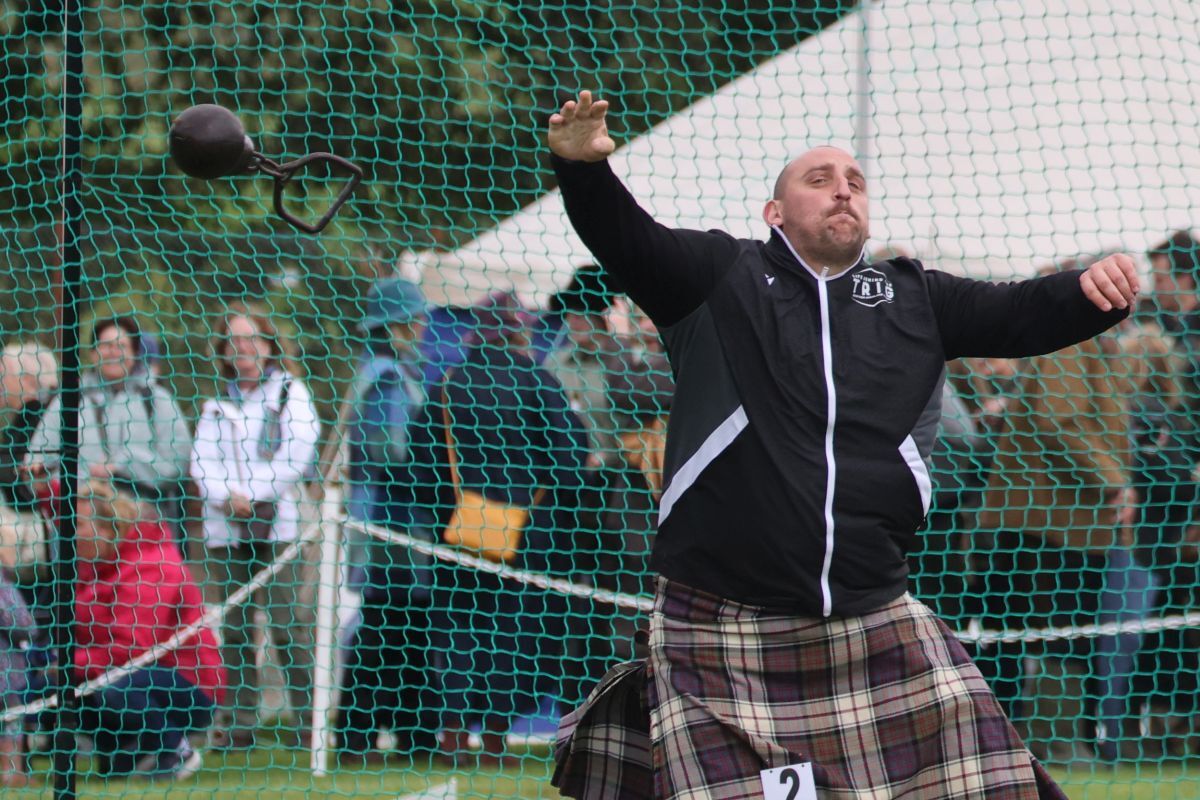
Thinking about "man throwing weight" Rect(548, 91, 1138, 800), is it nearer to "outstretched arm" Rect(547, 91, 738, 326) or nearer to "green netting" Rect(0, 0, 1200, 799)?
"outstretched arm" Rect(547, 91, 738, 326)

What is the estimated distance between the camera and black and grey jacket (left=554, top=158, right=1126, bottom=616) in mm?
2764

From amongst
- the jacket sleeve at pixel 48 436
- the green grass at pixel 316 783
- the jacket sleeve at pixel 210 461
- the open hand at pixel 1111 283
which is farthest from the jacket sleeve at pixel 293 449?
the open hand at pixel 1111 283

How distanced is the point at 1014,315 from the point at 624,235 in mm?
735

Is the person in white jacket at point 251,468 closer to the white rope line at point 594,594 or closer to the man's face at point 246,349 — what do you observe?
the man's face at point 246,349

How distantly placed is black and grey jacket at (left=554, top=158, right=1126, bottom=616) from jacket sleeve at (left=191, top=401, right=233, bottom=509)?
2.50 metres

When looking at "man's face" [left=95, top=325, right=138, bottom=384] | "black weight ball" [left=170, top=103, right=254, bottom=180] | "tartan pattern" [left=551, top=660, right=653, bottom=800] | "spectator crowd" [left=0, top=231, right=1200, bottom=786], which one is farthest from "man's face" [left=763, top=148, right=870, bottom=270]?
"man's face" [left=95, top=325, right=138, bottom=384]

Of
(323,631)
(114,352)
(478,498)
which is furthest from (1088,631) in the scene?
(114,352)

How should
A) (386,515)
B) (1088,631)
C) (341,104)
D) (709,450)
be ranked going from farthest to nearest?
(341,104) → (386,515) → (1088,631) → (709,450)

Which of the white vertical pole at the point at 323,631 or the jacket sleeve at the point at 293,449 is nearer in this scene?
the white vertical pole at the point at 323,631

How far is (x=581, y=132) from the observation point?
259 centimetres

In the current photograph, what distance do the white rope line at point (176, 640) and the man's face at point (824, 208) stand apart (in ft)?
7.54

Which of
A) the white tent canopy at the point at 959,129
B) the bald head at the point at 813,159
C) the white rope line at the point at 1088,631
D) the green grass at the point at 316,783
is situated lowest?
the green grass at the point at 316,783

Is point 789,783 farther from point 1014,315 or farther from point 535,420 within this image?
point 535,420

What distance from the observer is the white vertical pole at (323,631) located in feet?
16.3
